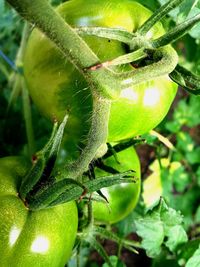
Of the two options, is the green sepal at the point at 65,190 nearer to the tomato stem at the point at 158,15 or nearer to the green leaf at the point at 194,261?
the tomato stem at the point at 158,15

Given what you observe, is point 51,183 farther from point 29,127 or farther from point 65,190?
point 29,127

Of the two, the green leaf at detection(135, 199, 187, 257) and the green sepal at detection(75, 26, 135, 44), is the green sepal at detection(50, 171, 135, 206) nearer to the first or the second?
the green sepal at detection(75, 26, 135, 44)

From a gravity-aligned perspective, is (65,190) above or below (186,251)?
above

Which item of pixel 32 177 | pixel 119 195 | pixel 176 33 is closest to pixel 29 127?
pixel 119 195

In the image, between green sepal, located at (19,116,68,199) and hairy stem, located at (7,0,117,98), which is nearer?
hairy stem, located at (7,0,117,98)

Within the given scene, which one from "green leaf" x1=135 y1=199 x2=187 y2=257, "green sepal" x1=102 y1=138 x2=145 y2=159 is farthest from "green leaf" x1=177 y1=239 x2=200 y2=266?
"green sepal" x1=102 y1=138 x2=145 y2=159

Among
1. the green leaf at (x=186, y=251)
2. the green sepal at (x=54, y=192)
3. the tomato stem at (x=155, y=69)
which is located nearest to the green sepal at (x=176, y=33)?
the tomato stem at (x=155, y=69)

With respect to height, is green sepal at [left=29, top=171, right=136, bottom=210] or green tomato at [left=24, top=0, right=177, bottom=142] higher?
green tomato at [left=24, top=0, right=177, bottom=142]
